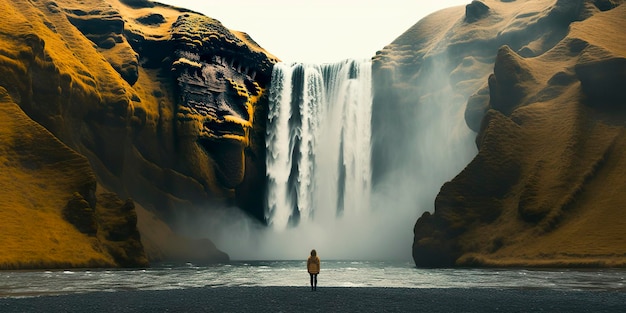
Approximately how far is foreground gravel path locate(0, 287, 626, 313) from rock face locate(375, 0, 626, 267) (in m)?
29.9

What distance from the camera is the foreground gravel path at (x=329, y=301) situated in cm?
2283

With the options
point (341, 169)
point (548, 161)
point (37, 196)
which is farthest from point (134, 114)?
point (548, 161)

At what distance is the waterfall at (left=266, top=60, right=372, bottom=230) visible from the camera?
335ft

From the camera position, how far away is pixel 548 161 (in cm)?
6888

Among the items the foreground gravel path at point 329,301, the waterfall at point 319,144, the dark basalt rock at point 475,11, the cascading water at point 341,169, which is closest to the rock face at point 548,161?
the cascading water at point 341,169

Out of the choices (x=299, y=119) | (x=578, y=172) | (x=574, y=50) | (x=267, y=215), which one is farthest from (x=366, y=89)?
(x=578, y=172)

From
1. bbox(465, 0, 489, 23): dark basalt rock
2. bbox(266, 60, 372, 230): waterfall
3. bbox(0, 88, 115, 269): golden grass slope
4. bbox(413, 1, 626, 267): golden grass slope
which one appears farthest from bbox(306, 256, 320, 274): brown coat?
bbox(465, 0, 489, 23): dark basalt rock

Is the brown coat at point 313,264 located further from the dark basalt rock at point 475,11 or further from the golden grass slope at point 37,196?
the dark basalt rock at point 475,11

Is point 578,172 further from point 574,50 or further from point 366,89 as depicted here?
point 366,89

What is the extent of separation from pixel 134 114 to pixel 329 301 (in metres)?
81.8

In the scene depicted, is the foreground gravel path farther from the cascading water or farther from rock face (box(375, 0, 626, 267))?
the cascading water

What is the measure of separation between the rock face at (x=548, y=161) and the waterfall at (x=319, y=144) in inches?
913

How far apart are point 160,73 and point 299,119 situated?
87.4 ft

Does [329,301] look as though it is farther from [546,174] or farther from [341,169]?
[341,169]
